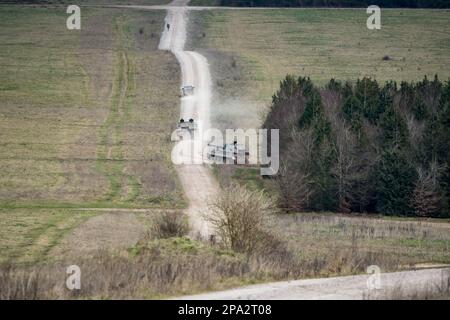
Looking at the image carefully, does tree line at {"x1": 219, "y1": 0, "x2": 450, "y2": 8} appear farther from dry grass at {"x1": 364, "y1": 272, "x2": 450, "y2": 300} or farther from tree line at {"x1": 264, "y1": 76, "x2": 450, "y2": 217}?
dry grass at {"x1": 364, "y1": 272, "x2": 450, "y2": 300}

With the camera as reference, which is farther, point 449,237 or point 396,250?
point 449,237

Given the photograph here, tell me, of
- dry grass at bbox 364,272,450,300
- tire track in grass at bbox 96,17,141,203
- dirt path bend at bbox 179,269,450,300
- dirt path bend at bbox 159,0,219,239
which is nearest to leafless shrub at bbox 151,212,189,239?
dirt path bend at bbox 159,0,219,239

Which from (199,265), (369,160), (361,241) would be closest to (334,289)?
(199,265)

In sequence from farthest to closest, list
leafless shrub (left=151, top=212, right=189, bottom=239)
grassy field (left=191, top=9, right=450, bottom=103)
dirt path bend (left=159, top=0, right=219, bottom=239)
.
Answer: grassy field (left=191, top=9, right=450, bottom=103)
dirt path bend (left=159, top=0, right=219, bottom=239)
leafless shrub (left=151, top=212, right=189, bottom=239)

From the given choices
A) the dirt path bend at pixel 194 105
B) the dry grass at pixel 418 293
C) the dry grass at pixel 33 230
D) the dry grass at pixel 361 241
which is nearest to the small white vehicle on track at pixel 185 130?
the dirt path bend at pixel 194 105

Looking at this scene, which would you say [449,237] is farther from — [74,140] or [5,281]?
[74,140]

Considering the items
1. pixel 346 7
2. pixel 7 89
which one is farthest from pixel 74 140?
pixel 346 7

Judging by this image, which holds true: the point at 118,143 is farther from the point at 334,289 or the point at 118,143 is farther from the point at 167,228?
the point at 334,289

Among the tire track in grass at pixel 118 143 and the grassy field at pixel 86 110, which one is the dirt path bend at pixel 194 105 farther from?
the tire track in grass at pixel 118 143
